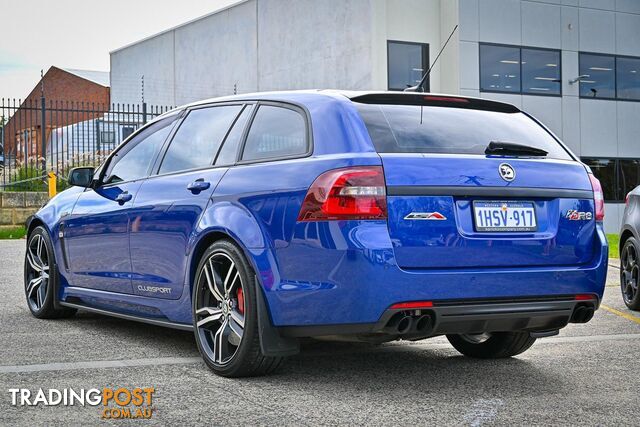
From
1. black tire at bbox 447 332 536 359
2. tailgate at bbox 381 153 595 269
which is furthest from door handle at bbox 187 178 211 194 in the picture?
black tire at bbox 447 332 536 359

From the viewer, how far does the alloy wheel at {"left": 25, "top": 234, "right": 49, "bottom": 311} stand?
8219 mm

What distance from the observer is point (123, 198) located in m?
7.02

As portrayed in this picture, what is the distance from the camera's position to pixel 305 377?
5711 millimetres

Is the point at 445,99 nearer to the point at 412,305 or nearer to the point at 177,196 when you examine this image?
the point at 412,305

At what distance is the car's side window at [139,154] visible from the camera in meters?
7.00

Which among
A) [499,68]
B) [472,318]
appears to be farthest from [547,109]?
[472,318]

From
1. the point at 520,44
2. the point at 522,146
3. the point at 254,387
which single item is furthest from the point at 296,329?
the point at 520,44

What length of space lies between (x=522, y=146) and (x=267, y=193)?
4.70 feet

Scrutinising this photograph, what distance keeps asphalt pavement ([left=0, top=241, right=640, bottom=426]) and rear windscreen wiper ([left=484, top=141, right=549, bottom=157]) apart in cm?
127

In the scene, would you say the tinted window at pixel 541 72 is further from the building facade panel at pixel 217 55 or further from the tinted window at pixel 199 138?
the tinted window at pixel 199 138

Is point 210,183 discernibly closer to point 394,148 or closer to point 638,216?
point 394,148

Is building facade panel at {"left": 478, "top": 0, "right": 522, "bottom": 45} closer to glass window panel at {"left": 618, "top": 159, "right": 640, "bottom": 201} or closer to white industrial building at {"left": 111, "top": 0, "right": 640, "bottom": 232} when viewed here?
white industrial building at {"left": 111, "top": 0, "right": 640, "bottom": 232}

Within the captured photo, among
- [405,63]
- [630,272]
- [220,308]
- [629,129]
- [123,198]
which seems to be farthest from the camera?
[629,129]

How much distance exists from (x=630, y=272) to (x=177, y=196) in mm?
4940
